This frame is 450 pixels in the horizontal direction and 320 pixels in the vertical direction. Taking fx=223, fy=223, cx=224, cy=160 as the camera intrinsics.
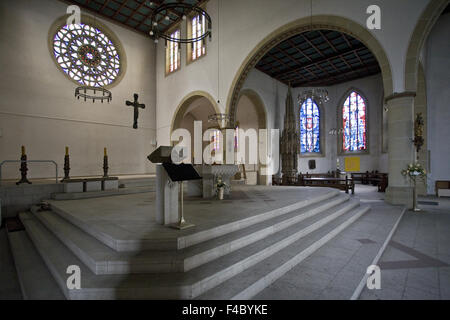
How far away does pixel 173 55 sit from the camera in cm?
1356

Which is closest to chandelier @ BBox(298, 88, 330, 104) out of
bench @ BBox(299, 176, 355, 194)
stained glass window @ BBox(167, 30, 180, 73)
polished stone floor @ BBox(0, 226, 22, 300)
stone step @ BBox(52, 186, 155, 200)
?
bench @ BBox(299, 176, 355, 194)

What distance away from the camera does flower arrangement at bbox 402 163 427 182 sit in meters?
6.30

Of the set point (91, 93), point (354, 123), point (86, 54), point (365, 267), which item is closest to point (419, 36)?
point (365, 267)

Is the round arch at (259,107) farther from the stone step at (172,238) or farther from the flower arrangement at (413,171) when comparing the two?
the stone step at (172,238)

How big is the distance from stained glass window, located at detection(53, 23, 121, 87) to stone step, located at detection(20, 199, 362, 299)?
1082cm

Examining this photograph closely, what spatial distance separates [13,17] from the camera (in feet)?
31.3

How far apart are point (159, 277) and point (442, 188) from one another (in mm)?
11489

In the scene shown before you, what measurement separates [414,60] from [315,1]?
150 inches

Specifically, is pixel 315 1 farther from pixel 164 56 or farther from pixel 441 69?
pixel 164 56

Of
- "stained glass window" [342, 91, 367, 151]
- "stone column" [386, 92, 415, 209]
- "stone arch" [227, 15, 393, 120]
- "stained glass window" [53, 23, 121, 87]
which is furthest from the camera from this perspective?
"stained glass window" [342, 91, 367, 151]

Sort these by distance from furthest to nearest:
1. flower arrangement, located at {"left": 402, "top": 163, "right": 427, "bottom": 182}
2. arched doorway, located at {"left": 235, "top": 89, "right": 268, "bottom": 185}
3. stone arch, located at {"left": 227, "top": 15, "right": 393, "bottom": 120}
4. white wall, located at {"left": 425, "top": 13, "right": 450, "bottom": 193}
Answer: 1. arched doorway, located at {"left": 235, "top": 89, "right": 268, "bottom": 185}
2. white wall, located at {"left": 425, "top": 13, "right": 450, "bottom": 193}
3. stone arch, located at {"left": 227, "top": 15, "right": 393, "bottom": 120}
4. flower arrangement, located at {"left": 402, "top": 163, "right": 427, "bottom": 182}

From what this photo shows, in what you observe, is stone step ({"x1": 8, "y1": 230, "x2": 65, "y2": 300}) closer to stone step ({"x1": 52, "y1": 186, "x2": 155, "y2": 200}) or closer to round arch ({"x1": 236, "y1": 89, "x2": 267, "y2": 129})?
stone step ({"x1": 52, "y1": 186, "x2": 155, "y2": 200})

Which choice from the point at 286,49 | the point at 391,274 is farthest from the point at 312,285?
the point at 286,49

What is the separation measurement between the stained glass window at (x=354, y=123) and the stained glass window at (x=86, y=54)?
14958 mm
